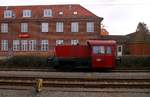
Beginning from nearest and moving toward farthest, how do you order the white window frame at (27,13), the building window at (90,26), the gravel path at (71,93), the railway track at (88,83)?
the gravel path at (71,93) → the railway track at (88,83) → the building window at (90,26) → the white window frame at (27,13)

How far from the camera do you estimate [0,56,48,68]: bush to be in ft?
125

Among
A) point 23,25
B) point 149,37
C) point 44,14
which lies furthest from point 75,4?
point 149,37

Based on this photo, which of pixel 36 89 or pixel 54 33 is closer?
pixel 36 89

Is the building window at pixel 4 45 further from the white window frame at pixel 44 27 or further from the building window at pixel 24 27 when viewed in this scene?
the white window frame at pixel 44 27

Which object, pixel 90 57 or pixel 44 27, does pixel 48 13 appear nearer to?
pixel 44 27

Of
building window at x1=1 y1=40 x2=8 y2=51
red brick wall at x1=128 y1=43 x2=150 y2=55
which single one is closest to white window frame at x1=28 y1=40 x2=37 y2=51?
building window at x1=1 y1=40 x2=8 y2=51

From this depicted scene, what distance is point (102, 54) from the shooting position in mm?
31953

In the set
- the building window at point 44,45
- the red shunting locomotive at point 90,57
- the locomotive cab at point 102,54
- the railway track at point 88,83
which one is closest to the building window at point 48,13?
the building window at point 44,45

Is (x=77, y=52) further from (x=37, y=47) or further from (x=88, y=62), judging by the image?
(x=37, y=47)

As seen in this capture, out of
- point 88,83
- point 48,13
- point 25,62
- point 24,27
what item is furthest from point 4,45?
point 88,83

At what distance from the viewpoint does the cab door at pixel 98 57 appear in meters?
31.8

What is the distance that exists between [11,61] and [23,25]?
94.8ft

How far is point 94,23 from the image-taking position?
214ft

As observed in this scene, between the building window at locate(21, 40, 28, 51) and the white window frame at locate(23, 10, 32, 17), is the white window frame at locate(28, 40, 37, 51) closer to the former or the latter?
the building window at locate(21, 40, 28, 51)
